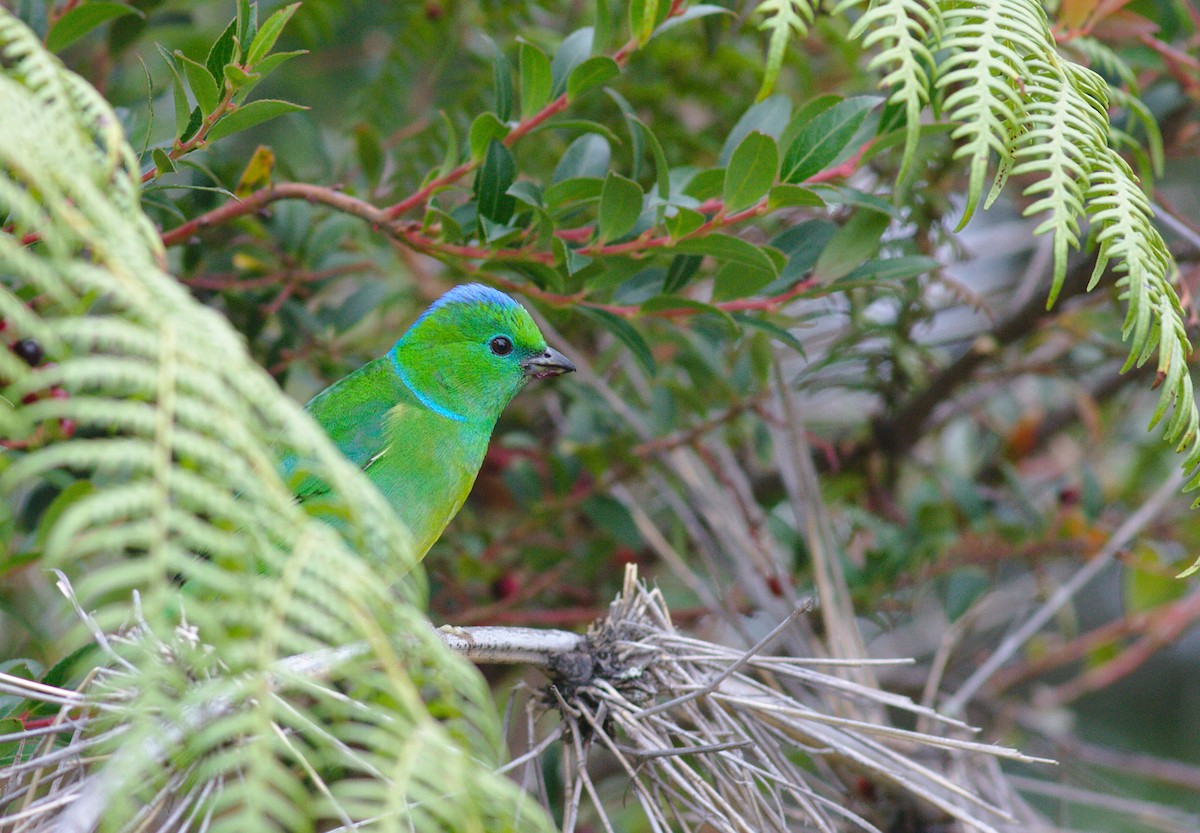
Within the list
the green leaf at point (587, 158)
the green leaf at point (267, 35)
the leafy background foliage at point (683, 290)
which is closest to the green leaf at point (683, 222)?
the leafy background foliage at point (683, 290)

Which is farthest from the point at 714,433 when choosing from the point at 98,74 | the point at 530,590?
the point at 98,74

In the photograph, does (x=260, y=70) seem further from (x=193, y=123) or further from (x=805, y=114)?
(x=805, y=114)

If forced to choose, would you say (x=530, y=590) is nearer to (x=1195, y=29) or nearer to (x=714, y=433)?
(x=714, y=433)

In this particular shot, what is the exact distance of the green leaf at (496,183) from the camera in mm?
2025

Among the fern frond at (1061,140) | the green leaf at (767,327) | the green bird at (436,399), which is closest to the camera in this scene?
the fern frond at (1061,140)

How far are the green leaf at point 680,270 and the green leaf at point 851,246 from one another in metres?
0.24

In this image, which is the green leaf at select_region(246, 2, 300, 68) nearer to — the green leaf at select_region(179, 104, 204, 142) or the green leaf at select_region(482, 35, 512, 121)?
the green leaf at select_region(179, 104, 204, 142)

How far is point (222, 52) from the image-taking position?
176 centimetres

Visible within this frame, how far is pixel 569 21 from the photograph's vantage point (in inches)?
134

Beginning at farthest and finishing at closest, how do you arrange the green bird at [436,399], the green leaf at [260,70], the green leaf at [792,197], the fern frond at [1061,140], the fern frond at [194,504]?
1. the green bird at [436,399]
2. the green leaf at [792,197]
3. the green leaf at [260,70]
4. the fern frond at [1061,140]
5. the fern frond at [194,504]

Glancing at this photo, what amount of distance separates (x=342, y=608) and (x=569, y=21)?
291 cm

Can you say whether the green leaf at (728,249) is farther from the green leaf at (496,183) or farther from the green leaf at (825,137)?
the green leaf at (496,183)

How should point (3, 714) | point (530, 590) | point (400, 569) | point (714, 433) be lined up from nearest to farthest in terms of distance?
1. point (400, 569)
2. point (3, 714)
3. point (530, 590)
4. point (714, 433)

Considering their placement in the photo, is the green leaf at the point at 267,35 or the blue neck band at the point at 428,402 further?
the blue neck band at the point at 428,402
